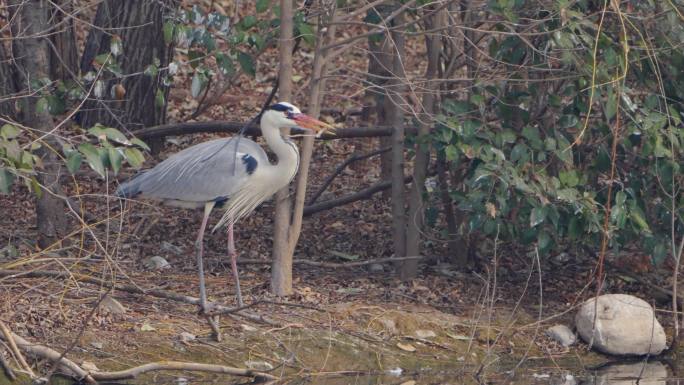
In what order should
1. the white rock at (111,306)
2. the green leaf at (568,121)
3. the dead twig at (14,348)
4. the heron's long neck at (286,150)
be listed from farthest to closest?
the heron's long neck at (286,150)
the green leaf at (568,121)
the white rock at (111,306)
the dead twig at (14,348)

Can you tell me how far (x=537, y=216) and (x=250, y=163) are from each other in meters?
2.06

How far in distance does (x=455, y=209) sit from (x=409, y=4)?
2.06 metres

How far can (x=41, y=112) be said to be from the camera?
8328 millimetres

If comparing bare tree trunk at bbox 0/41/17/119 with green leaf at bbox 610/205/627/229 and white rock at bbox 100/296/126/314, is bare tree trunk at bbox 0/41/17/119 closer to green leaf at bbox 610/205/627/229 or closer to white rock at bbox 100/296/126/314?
white rock at bbox 100/296/126/314

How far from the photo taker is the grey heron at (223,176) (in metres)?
8.33

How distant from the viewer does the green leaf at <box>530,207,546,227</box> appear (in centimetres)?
780

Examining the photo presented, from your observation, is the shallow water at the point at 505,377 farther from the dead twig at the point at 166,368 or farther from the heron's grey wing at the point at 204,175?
the heron's grey wing at the point at 204,175

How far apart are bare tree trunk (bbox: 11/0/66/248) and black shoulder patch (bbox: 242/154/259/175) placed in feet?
4.23

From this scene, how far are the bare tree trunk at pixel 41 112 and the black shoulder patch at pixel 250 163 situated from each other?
4.23 feet

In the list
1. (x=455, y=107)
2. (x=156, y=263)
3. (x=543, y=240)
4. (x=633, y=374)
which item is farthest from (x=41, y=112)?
(x=633, y=374)

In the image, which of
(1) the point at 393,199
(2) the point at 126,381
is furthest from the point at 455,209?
(2) the point at 126,381

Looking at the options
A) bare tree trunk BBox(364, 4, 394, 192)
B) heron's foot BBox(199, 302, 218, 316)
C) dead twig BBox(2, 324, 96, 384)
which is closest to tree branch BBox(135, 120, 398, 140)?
bare tree trunk BBox(364, 4, 394, 192)

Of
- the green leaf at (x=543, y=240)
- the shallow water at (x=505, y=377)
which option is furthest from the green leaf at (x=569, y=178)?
the shallow water at (x=505, y=377)

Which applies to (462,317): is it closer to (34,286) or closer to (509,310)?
(509,310)
